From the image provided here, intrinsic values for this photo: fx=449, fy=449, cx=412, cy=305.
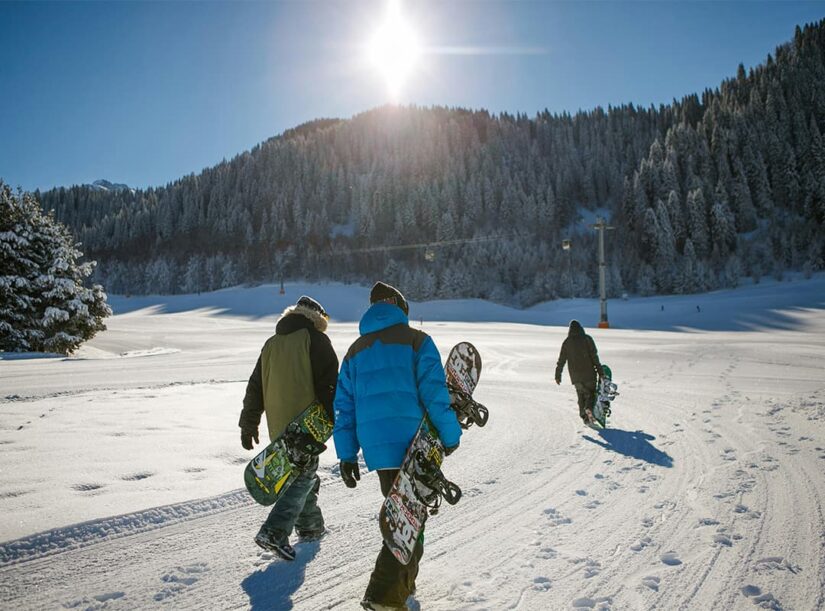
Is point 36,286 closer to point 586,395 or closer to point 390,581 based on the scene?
point 586,395

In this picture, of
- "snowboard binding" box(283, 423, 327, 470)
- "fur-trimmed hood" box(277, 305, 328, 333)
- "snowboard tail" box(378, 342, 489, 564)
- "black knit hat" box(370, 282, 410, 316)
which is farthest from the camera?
"fur-trimmed hood" box(277, 305, 328, 333)

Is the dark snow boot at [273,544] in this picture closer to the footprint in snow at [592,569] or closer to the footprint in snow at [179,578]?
the footprint in snow at [179,578]

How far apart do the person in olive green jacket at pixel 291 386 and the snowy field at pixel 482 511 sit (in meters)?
0.38

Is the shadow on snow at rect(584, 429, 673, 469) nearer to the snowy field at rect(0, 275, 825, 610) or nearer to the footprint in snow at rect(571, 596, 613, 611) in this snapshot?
the snowy field at rect(0, 275, 825, 610)

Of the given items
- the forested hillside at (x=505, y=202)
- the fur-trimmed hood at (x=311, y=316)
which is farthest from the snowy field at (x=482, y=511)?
the forested hillside at (x=505, y=202)

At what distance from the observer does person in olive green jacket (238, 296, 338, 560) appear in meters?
3.21

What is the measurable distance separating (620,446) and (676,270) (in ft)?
195

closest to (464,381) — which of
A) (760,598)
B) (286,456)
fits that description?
(286,456)

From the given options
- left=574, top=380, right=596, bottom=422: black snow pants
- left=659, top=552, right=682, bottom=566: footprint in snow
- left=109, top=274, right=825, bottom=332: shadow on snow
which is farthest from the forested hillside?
left=659, top=552, right=682, bottom=566: footprint in snow

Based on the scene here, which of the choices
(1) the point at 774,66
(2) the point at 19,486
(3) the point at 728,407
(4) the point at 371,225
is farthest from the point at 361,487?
(1) the point at 774,66

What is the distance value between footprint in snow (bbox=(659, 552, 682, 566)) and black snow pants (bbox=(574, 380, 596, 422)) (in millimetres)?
4264

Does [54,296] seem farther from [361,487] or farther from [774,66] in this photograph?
[774,66]

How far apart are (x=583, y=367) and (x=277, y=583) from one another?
6102 millimetres

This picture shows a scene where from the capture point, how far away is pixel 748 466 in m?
4.87
